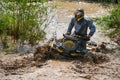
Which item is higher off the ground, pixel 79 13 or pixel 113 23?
pixel 79 13

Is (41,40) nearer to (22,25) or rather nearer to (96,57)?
(22,25)

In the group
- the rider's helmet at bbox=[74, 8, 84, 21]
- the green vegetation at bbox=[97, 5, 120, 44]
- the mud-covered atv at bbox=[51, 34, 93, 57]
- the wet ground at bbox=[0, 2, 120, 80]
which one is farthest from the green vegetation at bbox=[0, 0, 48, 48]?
the green vegetation at bbox=[97, 5, 120, 44]

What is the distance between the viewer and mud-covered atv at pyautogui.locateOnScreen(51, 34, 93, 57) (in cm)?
916

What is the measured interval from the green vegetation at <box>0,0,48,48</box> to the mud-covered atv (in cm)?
176

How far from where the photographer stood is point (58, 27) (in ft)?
44.8

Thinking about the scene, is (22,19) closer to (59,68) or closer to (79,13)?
(79,13)

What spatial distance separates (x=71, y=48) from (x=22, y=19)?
2321mm

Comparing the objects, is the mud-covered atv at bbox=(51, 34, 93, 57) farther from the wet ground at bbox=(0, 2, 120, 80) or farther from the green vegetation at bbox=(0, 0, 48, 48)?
the green vegetation at bbox=(0, 0, 48, 48)

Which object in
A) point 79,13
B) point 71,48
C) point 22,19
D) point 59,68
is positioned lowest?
point 59,68

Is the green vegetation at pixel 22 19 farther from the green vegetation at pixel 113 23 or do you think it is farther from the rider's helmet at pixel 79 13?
the green vegetation at pixel 113 23

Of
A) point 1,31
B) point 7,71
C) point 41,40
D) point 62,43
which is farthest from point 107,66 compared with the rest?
point 1,31

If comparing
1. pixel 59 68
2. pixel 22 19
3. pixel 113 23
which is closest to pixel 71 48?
pixel 59 68

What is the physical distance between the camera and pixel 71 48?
9141mm

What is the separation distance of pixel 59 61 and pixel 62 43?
1.67 ft
